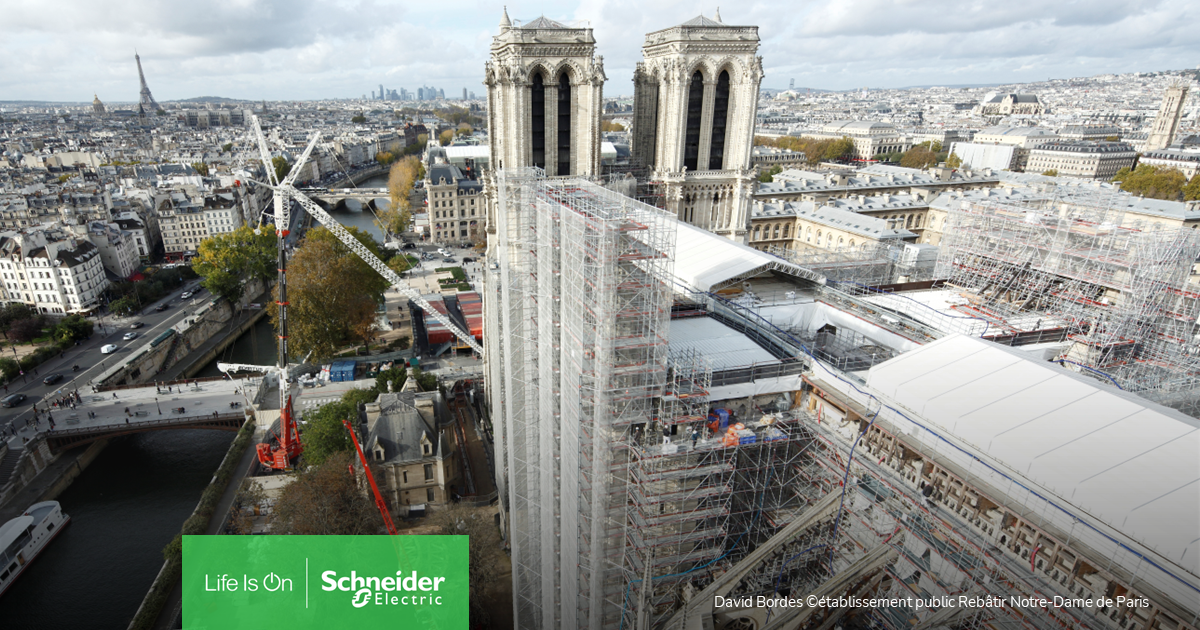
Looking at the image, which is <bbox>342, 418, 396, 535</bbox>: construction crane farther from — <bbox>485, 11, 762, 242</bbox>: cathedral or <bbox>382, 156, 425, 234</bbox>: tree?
<bbox>382, 156, 425, 234</bbox>: tree

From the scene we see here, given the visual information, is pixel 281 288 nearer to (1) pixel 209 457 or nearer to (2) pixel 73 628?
(1) pixel 209 457

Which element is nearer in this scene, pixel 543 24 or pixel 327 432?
pixel 543 24

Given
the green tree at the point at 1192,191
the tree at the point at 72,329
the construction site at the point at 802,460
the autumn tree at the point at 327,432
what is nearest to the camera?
the construction site at the point at 802,460

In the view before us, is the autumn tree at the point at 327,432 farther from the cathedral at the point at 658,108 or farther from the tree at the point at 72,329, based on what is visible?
the tree at the point at 72,329

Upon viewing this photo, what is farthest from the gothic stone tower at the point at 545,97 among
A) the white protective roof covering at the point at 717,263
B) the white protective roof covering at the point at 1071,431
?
the white protective roof covering at the point at 1071,431

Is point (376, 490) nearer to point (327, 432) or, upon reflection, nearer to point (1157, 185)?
point (327, 432)

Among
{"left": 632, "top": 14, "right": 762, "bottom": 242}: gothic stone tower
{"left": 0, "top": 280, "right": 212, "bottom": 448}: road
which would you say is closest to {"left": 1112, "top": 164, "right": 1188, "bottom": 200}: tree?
{"left": 632, "top": 14, "right": 762, "bottom": 242}: gothic stone tower

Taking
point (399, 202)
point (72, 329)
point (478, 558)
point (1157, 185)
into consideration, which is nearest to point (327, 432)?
point (478, 558)
